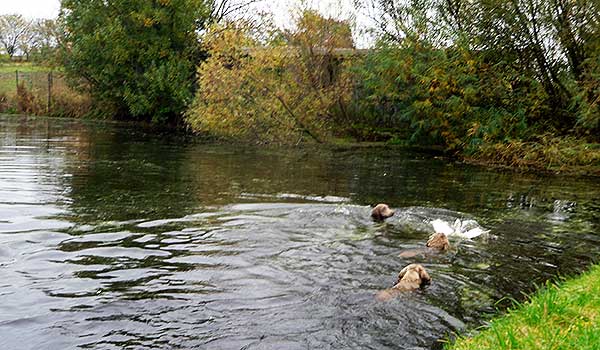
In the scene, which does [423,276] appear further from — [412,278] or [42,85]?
[42,85]

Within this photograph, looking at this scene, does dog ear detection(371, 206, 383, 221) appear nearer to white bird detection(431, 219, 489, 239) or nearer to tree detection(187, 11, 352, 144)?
white bird detection(431, 219, 489, 239)

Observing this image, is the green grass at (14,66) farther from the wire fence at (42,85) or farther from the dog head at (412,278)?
the dog head at (412,278)

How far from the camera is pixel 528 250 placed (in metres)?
8.40

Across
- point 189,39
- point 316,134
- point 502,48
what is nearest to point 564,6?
point 502,48

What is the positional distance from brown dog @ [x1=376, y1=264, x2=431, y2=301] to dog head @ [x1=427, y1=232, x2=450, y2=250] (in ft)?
5.43

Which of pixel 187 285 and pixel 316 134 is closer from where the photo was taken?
pixel 187 285

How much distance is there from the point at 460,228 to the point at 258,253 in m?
3.40

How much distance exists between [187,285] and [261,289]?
81 cm

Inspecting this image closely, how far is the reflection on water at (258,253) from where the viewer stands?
540 centimetres

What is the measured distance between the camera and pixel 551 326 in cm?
466

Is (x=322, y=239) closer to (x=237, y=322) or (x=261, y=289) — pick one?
(x=261, y=289)

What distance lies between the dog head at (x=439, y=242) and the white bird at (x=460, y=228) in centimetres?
59

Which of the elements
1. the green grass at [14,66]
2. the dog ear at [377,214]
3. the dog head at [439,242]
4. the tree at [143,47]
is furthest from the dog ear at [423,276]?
the green grass at [14,66]

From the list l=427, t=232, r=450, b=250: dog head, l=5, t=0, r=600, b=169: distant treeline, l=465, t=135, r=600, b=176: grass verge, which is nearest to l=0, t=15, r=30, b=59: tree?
l=5, t=0, r=600, b=169: distant treeline
